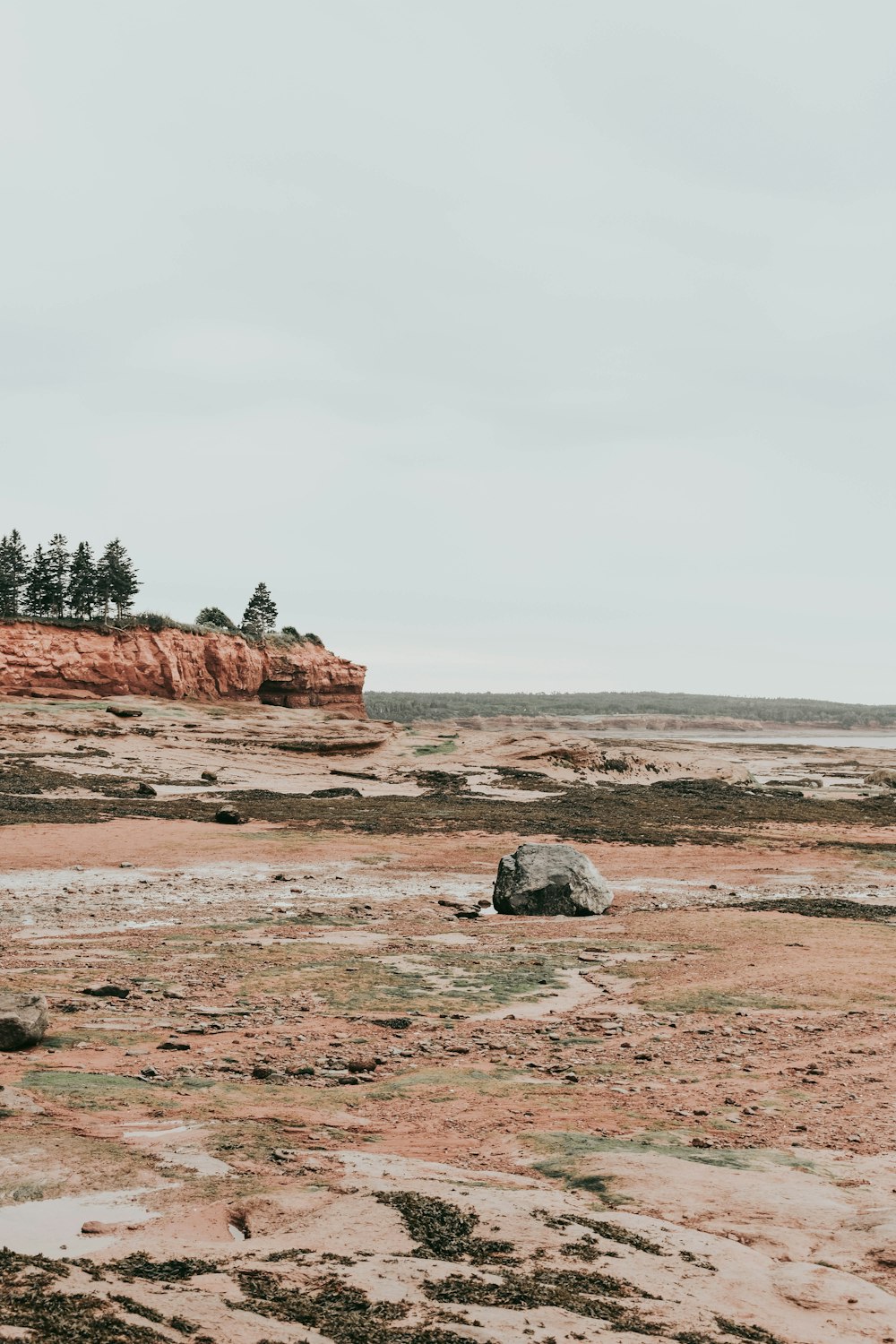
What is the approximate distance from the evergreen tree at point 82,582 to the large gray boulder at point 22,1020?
67660 millimetres

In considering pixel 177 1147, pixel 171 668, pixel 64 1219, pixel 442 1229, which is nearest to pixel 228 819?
pixel 177 1147

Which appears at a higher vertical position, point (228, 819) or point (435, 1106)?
point (435, 1106)

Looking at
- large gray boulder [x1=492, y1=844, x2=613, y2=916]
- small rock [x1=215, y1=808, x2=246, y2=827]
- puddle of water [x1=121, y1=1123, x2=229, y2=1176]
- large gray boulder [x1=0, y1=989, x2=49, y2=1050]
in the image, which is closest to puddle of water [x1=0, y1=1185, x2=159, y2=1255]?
puddle of water [x1=121, y1=1123, x2=229, y2=1176]

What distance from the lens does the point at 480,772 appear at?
50875 mm

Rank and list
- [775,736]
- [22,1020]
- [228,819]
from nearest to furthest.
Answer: [22,1020] < [228,819] < [775,736]

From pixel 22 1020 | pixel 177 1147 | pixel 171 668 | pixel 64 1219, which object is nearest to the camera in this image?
pixel 64 1219

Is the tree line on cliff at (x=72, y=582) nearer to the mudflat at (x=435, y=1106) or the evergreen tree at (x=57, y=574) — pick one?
the evergreen tree at (x=57, y=574)

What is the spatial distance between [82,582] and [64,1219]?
7287 centimetres

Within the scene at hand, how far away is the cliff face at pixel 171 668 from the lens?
58625 mm

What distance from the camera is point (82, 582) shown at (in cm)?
7356

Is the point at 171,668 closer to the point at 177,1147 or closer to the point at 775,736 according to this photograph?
the point at 177,1147

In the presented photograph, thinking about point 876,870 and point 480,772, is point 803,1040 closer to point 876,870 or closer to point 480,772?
point 876,870

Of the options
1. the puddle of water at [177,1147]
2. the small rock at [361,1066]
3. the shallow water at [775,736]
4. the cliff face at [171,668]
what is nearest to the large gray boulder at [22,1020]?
the puddle of water at [177,1147]

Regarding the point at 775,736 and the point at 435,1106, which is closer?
the point at 435,1106
